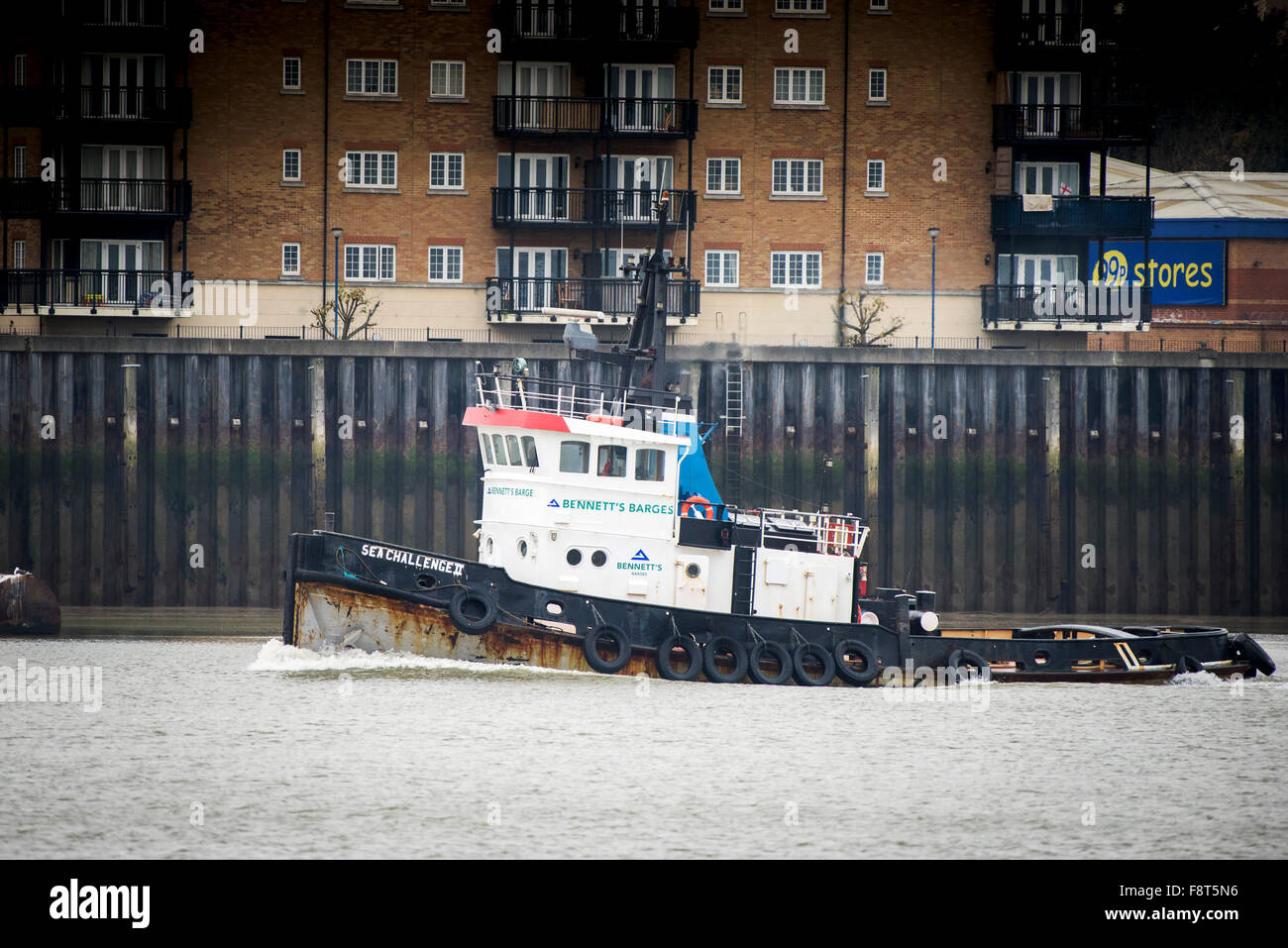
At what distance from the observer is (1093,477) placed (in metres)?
36.5

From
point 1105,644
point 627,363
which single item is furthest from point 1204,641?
point 627,363

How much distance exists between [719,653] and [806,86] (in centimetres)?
2331

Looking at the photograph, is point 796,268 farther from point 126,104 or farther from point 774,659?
point 774,659

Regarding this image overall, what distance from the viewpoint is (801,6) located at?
45.2 m

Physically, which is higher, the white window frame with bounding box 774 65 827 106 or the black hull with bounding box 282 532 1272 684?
the white window frame with bounding box 774 65 827 106

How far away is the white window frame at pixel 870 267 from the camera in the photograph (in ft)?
148

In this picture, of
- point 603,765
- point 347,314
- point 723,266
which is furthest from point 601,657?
point 723,266

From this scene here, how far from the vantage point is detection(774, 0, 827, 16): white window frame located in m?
45.2

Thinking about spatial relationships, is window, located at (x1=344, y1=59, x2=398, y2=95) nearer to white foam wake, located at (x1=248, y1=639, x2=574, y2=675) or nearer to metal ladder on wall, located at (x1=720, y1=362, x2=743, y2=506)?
metal ladder on wall, located at (x1=720, y1=362, x2=743, y2=506)

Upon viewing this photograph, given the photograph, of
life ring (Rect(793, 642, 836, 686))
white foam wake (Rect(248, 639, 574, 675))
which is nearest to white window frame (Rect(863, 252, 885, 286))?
life ring (Rect(793, 642, 836, 686))

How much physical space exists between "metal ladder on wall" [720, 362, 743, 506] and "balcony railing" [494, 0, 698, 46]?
12326mm

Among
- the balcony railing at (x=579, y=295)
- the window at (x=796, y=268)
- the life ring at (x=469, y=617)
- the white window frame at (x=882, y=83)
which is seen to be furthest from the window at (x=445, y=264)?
the life ring at (x=469, y=617)
